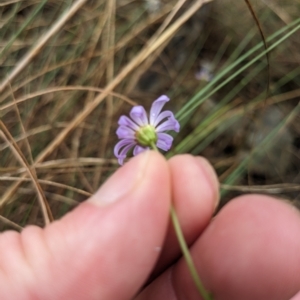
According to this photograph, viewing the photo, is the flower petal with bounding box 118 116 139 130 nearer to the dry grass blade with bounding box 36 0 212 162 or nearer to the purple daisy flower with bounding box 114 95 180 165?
the purple daisy flower with bounding box 114 95 180 165

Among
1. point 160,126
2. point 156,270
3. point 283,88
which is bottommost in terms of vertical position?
point 156,270

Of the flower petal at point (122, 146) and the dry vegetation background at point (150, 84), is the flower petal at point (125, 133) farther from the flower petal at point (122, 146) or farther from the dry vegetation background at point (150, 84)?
the dry vegetation background at point (150, 84)

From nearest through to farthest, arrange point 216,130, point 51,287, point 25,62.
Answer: point 51,287 < point 25,62 < point 216,130

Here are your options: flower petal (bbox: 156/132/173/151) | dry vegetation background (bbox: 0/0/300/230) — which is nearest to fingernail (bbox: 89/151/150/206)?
flower petal (bbox: 156/132/173/151)

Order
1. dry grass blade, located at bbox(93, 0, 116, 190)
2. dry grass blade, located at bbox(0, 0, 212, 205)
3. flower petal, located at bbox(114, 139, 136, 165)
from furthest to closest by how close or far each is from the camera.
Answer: dry grass blade, located at bbox(93, 0, 116, 190) < dry grass blade, located at bbox(0, 0, 212, 205) < flower petal, located at bbox(114, 139, 136, 165)

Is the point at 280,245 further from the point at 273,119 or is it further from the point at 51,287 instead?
the point at 273,119

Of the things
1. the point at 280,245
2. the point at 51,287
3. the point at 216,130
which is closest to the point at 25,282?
the point at 51,287

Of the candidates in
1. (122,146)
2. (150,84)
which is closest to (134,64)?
(122,146)
